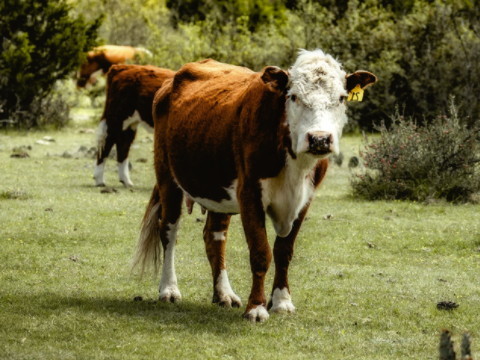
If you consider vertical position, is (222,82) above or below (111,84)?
above

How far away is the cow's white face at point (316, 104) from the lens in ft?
20.0

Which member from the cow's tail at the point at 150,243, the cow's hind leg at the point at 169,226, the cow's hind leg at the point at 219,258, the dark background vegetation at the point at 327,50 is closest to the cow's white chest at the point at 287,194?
the cow's hind leg at the point at 219,258

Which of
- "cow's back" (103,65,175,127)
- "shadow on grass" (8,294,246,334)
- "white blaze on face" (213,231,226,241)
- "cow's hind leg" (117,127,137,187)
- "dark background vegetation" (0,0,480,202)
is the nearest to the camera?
"shadow on grass" (8,294,246,334)

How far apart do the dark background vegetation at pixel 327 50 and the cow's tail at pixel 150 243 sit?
12853 mm

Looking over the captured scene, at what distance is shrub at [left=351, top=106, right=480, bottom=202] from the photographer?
42.4 ft

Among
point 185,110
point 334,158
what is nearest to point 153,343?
point 185,110

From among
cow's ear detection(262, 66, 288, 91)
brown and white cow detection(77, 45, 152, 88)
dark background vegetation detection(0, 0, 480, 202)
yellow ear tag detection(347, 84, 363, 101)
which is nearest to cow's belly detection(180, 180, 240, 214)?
cow's ear detection(262, 66, 288, 91)

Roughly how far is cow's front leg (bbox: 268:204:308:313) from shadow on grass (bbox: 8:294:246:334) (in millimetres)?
290

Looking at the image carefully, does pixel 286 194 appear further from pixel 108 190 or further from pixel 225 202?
pixel 108 190

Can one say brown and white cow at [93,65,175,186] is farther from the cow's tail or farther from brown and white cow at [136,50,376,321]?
the cow's tail

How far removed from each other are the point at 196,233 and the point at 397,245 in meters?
2.22

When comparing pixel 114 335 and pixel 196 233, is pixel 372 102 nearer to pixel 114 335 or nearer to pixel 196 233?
pixel 196 233

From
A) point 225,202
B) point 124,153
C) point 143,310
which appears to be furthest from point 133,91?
point 143,310

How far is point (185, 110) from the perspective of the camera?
294 inches
